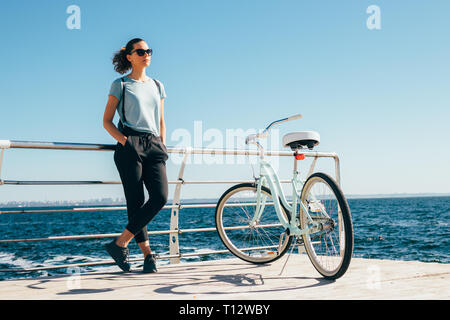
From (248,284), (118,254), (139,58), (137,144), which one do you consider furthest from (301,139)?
(118,254)

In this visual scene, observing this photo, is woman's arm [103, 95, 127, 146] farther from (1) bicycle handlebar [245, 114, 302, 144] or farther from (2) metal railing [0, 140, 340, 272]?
(1) bicycle handlebar [245, 114, 302, 144]

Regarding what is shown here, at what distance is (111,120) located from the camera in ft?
9.82

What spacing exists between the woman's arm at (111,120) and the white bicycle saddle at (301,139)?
1.19 metres

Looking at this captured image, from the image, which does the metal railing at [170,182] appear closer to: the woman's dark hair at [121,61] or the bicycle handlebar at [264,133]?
the bicycle handlebar at [264,133]

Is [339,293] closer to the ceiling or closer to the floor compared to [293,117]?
closer to the floor

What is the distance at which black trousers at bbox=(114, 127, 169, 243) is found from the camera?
2982 mm

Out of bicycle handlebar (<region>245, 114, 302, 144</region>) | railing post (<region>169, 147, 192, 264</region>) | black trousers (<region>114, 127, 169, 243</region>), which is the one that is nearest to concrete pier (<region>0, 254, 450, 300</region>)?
railing post (<region>169, 147, 192, 264</region>)

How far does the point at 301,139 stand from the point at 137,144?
1.19 m

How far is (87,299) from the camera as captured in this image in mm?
2268

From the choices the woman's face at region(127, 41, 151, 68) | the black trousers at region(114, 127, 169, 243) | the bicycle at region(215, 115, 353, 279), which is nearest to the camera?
the bicycle at region(215, 115, 353, 279)

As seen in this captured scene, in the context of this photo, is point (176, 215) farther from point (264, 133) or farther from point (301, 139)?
point (301, 139)
